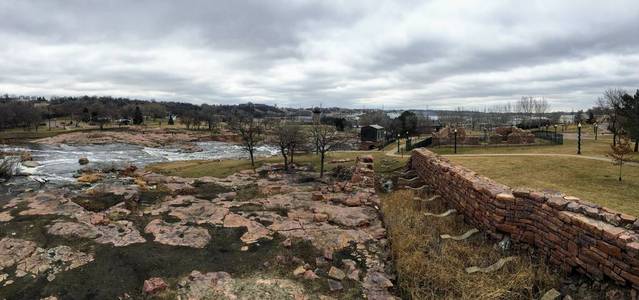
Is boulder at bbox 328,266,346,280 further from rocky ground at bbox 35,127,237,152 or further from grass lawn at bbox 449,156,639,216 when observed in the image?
rocky ground at bbox 35,127,237,152

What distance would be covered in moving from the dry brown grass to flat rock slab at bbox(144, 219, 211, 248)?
5.34 meters

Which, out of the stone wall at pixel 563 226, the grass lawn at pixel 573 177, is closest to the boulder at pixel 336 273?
the stone wall at pixel 563 226

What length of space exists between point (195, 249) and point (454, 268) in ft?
21.2

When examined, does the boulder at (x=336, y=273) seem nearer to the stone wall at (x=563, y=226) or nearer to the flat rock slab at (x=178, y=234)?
the flat rock slab at (x=178, y=234)

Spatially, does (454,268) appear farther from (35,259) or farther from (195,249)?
(35,259)

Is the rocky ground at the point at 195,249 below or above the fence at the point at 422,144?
below

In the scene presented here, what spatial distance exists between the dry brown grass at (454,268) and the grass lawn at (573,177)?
22.1 feet

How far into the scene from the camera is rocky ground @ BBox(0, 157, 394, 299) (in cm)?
775

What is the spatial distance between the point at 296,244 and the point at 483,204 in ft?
17.8

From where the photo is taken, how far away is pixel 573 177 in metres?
19.8

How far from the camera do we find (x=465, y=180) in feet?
39.8

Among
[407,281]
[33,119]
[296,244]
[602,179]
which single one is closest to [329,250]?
[296,244]

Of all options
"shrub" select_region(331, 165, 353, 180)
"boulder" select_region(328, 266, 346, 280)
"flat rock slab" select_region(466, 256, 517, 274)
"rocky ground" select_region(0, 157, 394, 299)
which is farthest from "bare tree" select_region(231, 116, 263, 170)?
"flat rock slab" select_region(466, 256, 517, 274)

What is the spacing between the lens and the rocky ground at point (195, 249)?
7746 mm
